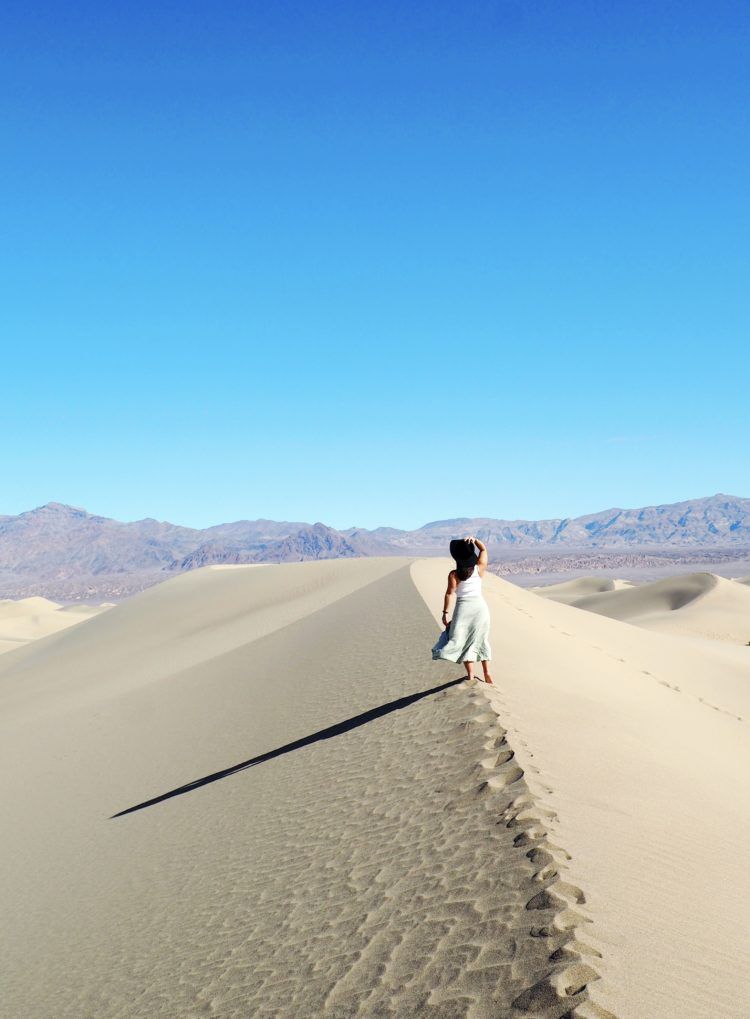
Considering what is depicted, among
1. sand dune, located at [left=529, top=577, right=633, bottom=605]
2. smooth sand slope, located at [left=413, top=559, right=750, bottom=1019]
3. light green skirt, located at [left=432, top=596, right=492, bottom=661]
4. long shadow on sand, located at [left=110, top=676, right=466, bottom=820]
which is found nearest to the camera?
smooth sand slope, located at [left=413, top=559, right=750, bottom=1019]

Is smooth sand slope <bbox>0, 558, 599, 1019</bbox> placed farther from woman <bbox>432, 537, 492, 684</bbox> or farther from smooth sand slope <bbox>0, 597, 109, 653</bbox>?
smooth sand slope <bbox>0, 597, 109, 653</bbox>

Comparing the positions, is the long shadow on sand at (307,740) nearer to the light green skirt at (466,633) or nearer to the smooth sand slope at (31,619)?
the light green skirt at (466,633)

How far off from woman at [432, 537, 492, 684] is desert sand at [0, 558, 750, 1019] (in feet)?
1.65

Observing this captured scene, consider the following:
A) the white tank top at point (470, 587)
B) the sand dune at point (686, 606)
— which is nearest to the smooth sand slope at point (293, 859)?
the white tank top at point (470, 587)

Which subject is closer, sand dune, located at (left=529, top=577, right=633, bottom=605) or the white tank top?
the white tank top

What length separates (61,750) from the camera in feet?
42.1

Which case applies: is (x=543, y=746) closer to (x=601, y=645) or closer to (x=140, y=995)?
(x=140, y=995)

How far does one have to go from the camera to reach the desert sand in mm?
3666

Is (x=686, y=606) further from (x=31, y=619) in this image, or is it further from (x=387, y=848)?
(x=31, y=619)

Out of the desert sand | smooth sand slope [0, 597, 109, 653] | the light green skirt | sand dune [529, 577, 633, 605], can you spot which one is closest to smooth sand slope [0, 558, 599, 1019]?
the desert sand

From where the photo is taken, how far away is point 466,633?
838 centimetres

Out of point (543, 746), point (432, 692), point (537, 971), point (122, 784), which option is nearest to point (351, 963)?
point (537, 971)

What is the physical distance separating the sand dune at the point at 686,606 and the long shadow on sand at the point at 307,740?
108ft

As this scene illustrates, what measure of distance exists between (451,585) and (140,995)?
15.1 ft
